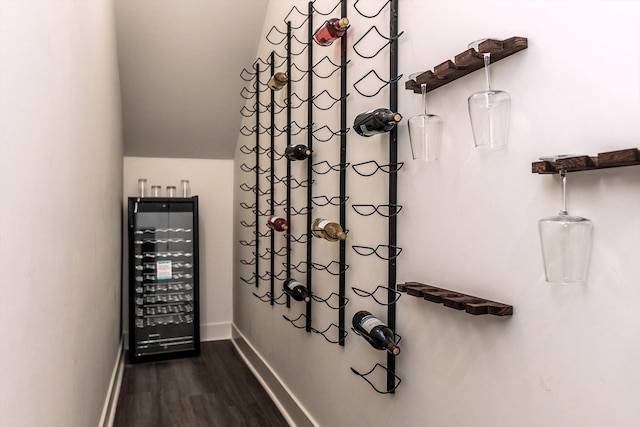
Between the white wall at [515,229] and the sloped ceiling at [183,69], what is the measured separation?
146cm

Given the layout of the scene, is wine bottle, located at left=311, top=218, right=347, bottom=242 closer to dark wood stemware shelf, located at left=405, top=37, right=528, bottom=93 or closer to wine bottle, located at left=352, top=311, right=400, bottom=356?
wine bottle, located at left=352, top=311, right=400, bottom=356

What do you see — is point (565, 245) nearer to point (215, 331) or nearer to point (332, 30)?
point (332, 30)

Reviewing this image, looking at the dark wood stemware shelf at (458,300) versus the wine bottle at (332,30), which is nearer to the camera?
the dark wood stemware shelf at (458,300)

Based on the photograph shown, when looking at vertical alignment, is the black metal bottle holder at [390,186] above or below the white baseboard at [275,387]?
above

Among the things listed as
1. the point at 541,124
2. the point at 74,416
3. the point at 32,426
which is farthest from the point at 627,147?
the point at 74,416

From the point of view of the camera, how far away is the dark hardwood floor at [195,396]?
8.57 feet

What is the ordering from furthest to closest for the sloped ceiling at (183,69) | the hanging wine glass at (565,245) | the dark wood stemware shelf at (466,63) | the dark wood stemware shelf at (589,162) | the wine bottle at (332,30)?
the sloped ceiling at (183,69) < the wine bottle at (332,30) < the dark wood stemware shelf at (466,63) < the hanging wine glass at (565,245) < the dark wood stemware shelf at (589,162)

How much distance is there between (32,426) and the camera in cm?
98

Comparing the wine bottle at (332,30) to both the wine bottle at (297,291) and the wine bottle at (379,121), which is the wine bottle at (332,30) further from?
the wine bottle at (297,291)

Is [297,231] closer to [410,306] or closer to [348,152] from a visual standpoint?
[348,152]

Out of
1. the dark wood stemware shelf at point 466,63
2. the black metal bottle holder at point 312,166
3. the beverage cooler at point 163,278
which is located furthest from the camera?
the beverage cooler at point 163,278

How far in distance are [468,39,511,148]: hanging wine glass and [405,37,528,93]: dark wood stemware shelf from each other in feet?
0.05

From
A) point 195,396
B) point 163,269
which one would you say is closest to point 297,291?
point 195,396

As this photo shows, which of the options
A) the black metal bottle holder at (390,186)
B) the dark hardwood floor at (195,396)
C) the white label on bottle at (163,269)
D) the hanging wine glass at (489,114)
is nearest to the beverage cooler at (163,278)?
the white label on bottle at (163,269)
